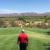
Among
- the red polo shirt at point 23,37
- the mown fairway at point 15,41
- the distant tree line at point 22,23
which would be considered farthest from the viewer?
the distant tree line at point 22,23

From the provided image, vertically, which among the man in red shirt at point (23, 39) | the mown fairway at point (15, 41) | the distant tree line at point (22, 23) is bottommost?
the distant tree line at point (22, 23)

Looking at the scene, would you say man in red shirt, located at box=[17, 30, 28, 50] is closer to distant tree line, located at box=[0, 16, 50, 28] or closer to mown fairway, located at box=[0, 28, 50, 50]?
mown fairway, located at box=[0, 28, 50, 50]

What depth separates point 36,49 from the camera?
19.2 m

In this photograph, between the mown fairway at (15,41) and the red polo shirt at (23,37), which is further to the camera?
the mown fairway at (15,41)

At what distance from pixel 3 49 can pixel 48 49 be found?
3.38 metres

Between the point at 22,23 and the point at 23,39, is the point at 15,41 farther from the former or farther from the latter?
the point at 22,23

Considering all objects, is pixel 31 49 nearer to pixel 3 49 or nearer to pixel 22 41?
pixel 3 49

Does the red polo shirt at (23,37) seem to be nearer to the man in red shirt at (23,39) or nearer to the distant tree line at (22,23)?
the man in red shirt at (23,39)

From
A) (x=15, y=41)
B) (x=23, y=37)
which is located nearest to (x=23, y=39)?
(x=23, y=37)

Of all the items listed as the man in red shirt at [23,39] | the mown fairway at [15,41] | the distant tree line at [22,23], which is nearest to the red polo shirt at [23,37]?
the man in red shirt at [23,39]

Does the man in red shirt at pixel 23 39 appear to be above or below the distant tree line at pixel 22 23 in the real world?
above

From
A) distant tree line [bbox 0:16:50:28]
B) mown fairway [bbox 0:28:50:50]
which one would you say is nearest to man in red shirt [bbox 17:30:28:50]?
mown fairway [bbox 0:28:50:50]

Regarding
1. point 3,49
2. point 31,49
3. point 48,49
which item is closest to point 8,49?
point 3,49

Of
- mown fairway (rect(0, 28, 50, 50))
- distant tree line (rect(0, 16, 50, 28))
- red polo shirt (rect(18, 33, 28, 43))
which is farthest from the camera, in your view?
distant tree line (rect(0, 16, 50, 28))
